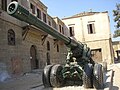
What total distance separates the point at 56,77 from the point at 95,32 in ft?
76.7

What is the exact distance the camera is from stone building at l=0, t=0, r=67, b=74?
1499 centimetres

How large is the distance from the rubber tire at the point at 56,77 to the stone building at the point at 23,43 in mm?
2952

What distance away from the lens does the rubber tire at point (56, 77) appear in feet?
25.1

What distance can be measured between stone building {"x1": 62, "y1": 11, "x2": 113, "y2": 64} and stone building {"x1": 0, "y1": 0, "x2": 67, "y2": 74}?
757 centimetres

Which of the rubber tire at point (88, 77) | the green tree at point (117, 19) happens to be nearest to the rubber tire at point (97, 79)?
the rubber tire at point (88, 77)

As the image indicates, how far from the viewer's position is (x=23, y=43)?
17.5m

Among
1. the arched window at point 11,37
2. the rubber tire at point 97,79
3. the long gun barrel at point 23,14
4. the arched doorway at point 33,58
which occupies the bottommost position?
the rubber tire at point 97,79

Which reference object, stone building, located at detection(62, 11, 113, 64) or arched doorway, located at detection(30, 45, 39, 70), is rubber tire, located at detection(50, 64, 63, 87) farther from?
stone building, located at detection(62, 11, 113, 64)

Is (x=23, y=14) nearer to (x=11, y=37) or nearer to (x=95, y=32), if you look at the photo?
(x=11, y=37)

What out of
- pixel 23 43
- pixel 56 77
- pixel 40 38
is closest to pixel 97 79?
pixel 56 77

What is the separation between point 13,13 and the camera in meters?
4.11

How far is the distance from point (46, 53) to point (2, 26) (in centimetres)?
892

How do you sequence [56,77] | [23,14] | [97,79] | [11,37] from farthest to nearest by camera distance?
[11,37]
[56,77]
[97,79]
[23,14]

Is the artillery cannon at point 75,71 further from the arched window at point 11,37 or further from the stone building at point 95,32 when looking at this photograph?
the stone building at point 95,32
